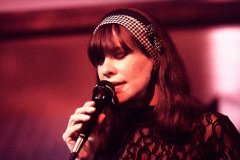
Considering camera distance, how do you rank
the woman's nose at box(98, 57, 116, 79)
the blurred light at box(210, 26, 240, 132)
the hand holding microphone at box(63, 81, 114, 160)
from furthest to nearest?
the blurred light at box(210, 26, 240, 132) < the woman's nose at box(98, 57, 116, 79) < the hand holding microphone at box(63, 81, 114, 160)

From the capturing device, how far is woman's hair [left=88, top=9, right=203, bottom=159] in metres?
1.07

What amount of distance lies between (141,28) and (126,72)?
20cm

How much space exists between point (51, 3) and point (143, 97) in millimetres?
872

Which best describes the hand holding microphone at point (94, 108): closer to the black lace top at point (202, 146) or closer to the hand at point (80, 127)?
the hand at point (80, 127)

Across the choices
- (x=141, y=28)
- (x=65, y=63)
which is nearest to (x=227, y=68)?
(x=141, y=28)

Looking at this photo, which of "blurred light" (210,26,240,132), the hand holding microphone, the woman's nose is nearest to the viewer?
the hand holding microphone

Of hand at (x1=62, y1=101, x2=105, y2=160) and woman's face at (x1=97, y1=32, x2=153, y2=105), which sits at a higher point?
woman's face at (x1=97, y1=32, x2=153, y2=105)

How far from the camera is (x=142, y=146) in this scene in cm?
110

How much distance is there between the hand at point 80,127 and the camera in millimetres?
879

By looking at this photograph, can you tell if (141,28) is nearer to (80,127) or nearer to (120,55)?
(120,55)

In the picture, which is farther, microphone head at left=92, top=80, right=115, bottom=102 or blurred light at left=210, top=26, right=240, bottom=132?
blurred light at left=210, top=26, right=240, bottom=132

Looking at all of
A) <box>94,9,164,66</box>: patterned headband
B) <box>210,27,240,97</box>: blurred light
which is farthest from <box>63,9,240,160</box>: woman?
<box>210,27,240,97</box>: blurred light

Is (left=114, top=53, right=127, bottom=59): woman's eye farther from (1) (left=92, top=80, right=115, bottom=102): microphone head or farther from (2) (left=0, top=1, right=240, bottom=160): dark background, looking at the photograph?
(2) (left=0, top=1, right=240, bottom=160): dark background

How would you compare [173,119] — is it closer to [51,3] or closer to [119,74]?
[119,74]
